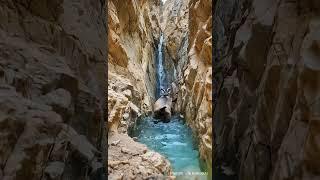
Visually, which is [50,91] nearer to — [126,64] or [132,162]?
[132,162]

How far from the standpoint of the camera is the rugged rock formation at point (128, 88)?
9.23 m

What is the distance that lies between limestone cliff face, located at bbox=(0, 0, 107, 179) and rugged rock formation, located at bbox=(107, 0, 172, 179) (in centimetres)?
331

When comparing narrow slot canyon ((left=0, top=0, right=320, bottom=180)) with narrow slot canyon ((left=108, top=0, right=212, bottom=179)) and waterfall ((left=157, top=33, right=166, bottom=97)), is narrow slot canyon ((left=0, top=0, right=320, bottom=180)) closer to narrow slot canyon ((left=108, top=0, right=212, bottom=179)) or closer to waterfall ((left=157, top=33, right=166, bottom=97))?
narrow slot canyon ((left=108, top=0, right=212, bottom=179))

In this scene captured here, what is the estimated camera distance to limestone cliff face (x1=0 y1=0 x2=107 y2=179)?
3428 millimetres

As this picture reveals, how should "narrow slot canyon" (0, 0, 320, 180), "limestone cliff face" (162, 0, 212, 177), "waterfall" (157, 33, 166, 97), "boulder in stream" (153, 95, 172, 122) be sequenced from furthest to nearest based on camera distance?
"waterfall" (157, 33, 166, 97)
"boulder in stream" (153, 95, 172, 122)
"limestone cliff face" (162, 0, 212, 177)
"narrow slot canyon" (0, 0, 320, 180)

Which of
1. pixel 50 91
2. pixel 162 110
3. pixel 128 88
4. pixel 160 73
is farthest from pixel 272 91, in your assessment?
pixel 160 73

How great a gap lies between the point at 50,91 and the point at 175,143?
42.4 feet

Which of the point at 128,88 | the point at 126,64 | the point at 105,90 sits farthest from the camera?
the point at 126,64

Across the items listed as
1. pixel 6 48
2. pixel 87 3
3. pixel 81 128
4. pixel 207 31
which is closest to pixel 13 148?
pixel 6 48

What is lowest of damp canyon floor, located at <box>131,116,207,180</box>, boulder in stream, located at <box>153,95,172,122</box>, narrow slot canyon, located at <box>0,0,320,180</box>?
damp canyon floor, located at <box>131,116,207,180</box>

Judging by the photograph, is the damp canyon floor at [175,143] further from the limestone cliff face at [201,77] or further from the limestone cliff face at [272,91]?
the limestone cliff face at [272,91]

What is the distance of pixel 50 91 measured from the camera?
426cm

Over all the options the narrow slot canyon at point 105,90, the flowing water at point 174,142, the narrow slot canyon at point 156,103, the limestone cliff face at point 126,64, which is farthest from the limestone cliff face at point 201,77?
the narrow slot canyon at point 105,90

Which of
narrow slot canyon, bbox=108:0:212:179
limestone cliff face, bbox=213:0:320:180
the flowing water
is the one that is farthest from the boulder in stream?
limestone cliff face, bbox=213:0:320:180
